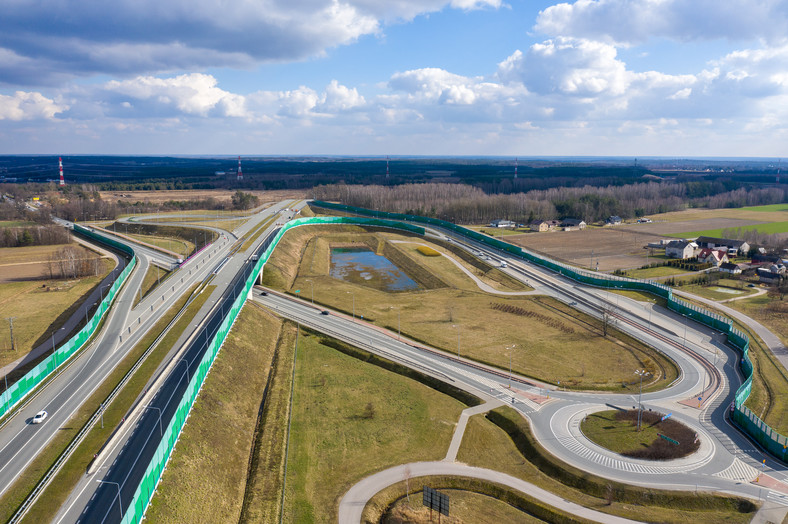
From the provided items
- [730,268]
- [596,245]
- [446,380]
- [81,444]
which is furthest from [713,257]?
[81,444]

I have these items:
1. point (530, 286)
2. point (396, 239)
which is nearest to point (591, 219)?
point (396, 239)

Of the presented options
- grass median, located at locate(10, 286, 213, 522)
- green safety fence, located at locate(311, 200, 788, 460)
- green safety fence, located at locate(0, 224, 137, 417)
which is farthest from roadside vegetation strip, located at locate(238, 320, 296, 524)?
green safety fence, located at locate(311, 200, 788, 460)

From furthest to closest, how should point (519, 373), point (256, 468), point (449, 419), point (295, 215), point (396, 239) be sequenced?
point (295, 215), point (396, 239), point (519, 373), point (449, 419), point (256, 468)

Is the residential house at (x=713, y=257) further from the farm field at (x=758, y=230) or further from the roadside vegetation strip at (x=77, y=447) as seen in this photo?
the roadside vegetation strip at (x=77, y=447)

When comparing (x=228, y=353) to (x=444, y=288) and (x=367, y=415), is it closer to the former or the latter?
(x=367, y=415)

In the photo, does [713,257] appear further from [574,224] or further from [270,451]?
[270,451]

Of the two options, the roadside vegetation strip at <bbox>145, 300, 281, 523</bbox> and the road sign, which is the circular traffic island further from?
the roadside vegetation strip at <bbox>145, 300, 281, 523</bbox>
